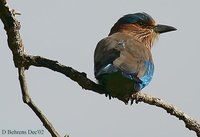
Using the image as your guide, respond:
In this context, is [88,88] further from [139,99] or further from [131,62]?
[131,62]

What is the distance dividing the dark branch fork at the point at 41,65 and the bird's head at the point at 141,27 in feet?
8.77

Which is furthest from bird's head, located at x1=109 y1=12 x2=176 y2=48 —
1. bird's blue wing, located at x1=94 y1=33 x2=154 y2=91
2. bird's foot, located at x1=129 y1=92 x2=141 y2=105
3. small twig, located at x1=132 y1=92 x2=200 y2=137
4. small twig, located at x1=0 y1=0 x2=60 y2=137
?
small twig, located at x1=0 y1=0 x2=60 y2=137

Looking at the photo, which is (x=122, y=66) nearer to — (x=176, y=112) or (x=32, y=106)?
(x=176, y=112)

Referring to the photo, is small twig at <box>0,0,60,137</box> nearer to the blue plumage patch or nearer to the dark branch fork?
the dark branch fork

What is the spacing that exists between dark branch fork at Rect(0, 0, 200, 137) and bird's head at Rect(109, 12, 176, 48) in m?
2.67

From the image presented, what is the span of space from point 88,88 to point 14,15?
104 centimetres

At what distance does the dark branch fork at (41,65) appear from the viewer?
4000 millimetres

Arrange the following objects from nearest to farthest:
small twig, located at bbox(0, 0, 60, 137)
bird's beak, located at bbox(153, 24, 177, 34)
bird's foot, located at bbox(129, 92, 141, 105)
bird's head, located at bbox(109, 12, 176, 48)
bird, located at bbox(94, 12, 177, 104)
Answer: small twig, located at bbox(0, 0, 60, 137) → bird's foot, located at bbox(129, 92, 141, 105) → bird, located at bbox(94, 12, 177, 104) → bird's head, located at bbox(109, 12, 176, 48) → bird's beak, located at bbox(153, 24, 177, 34)

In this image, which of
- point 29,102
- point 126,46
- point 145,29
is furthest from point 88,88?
point 145,29

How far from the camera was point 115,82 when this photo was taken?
204 inches

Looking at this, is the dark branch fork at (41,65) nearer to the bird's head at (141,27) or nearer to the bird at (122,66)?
the bird at (122,66)

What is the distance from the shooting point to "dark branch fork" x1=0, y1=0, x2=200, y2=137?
13.1ft

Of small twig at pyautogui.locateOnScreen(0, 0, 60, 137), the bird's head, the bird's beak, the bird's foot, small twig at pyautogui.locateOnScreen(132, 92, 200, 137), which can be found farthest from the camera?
the bird's beak

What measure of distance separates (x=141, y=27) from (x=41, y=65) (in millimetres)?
3685
